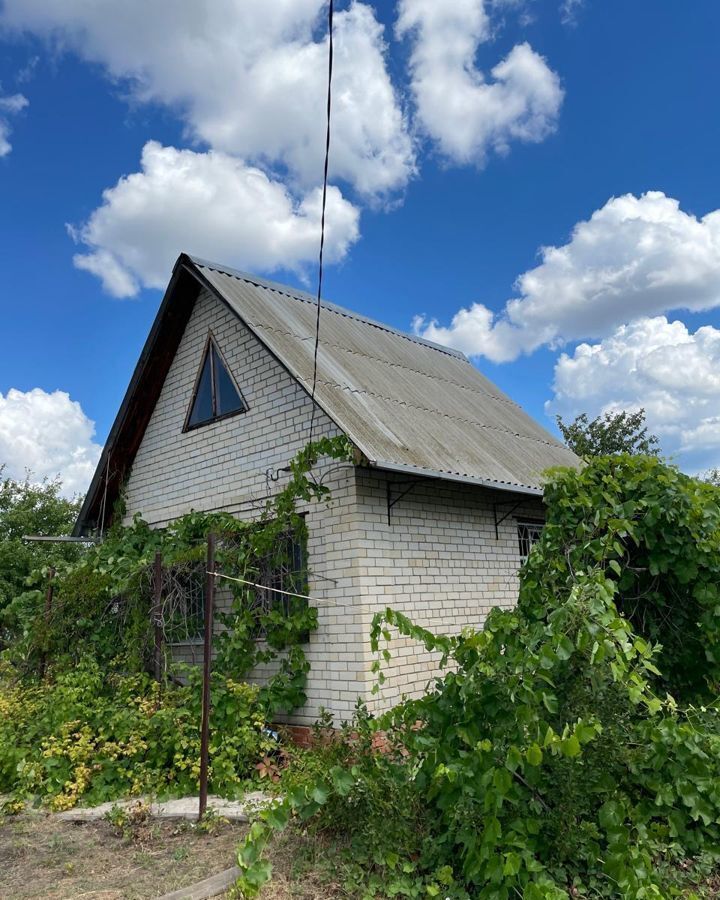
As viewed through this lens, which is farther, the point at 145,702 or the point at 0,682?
the point at 0,682

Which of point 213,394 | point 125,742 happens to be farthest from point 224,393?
point 125,742

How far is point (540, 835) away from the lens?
357cm

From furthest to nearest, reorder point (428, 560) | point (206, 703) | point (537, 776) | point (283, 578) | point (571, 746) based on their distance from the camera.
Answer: point (428, 560), point (283, 578), point (206, 703), point (537, 776), point (571, 746)

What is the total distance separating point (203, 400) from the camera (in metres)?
8.39

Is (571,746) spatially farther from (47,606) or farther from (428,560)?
(47,606)

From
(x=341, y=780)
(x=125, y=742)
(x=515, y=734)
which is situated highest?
(x=515, y=734)

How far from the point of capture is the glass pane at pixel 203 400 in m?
8.30

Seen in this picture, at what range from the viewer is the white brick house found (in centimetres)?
627

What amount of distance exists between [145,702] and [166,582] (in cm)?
133

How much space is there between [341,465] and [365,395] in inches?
50.2

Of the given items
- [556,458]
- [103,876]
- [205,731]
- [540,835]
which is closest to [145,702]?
[205,731]

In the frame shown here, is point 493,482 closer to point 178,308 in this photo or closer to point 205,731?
point 205,731

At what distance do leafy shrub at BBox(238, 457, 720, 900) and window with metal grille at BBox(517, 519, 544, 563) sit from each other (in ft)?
13.7

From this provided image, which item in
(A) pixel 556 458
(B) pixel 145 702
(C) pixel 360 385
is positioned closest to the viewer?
(B) pixel 145 702
